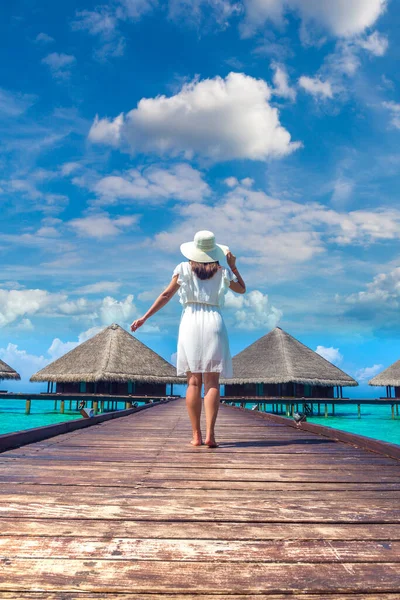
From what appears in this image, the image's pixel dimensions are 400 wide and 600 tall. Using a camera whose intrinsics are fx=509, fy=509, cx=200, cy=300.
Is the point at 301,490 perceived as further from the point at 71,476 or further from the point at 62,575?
the point at 62,575

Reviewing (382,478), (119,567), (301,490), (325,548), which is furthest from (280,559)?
(382,478)

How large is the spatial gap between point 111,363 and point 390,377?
19398 millimetres

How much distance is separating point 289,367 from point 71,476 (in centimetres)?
3065

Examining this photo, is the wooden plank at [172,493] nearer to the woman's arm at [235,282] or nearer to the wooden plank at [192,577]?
the wooden plank at [192,577]

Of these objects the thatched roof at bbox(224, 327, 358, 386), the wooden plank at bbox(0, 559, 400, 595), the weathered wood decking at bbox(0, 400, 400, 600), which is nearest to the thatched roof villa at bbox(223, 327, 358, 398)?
the thatched roof at bbox(224, 327, 358, 386)

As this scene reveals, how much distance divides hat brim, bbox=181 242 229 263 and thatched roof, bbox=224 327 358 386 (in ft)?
91.6

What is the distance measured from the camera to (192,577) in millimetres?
1254

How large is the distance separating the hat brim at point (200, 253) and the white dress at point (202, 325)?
3.2 inches

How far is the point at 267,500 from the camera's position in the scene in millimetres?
2049

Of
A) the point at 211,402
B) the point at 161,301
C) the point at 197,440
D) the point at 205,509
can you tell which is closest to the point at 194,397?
the point at 211,402

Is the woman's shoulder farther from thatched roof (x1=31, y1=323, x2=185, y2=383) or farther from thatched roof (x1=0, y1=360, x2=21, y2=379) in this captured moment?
thatched roof (x1=0, y1=360, x2=21, y2=379)

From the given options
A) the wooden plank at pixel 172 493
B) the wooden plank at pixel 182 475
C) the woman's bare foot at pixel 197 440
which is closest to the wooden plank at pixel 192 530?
the wooden plank at pixel 172 493

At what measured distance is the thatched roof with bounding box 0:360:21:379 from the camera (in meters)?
31.6

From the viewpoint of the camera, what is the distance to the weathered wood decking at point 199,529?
1214 mm
